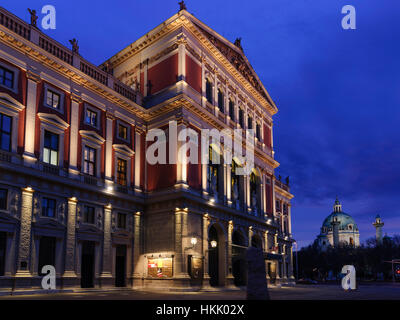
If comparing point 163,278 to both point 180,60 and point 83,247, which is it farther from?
point 180,60

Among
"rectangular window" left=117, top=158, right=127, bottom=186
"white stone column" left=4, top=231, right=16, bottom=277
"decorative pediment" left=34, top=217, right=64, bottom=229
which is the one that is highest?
"rectangular window" left=117, top=158, right=127, bottom=186

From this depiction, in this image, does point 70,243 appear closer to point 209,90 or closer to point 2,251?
point 2,251

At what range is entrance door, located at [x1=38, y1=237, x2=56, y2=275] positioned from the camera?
2720 cm

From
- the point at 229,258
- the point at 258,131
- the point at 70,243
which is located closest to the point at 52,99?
the point at 70,243

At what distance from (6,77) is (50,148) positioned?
215 inches

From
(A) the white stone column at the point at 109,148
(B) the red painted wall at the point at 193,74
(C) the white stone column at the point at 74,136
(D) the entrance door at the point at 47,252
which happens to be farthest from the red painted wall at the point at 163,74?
(D) the entrance door at the point at 47,252

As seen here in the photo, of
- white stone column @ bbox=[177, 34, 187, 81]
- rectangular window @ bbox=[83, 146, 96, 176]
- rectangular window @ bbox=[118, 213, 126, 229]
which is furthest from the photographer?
white stone column @ bbox=[177, 34, 187, 81]

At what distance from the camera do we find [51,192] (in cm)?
2805

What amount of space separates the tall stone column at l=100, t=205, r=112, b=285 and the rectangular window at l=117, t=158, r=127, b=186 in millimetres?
3131

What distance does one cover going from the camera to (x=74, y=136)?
30984 millimetres

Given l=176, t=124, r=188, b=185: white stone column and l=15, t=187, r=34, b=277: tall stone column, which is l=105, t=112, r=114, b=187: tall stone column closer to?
l=176, t=124, r=188, b=185: white stone column

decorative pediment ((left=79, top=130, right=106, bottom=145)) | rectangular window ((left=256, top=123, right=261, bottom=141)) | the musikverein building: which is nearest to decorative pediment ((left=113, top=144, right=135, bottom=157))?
the musikverein building

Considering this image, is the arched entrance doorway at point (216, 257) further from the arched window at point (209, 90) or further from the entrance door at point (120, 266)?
the arched window at point (209, 90)

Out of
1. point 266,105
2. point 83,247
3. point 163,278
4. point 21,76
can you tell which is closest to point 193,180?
point 163,278
